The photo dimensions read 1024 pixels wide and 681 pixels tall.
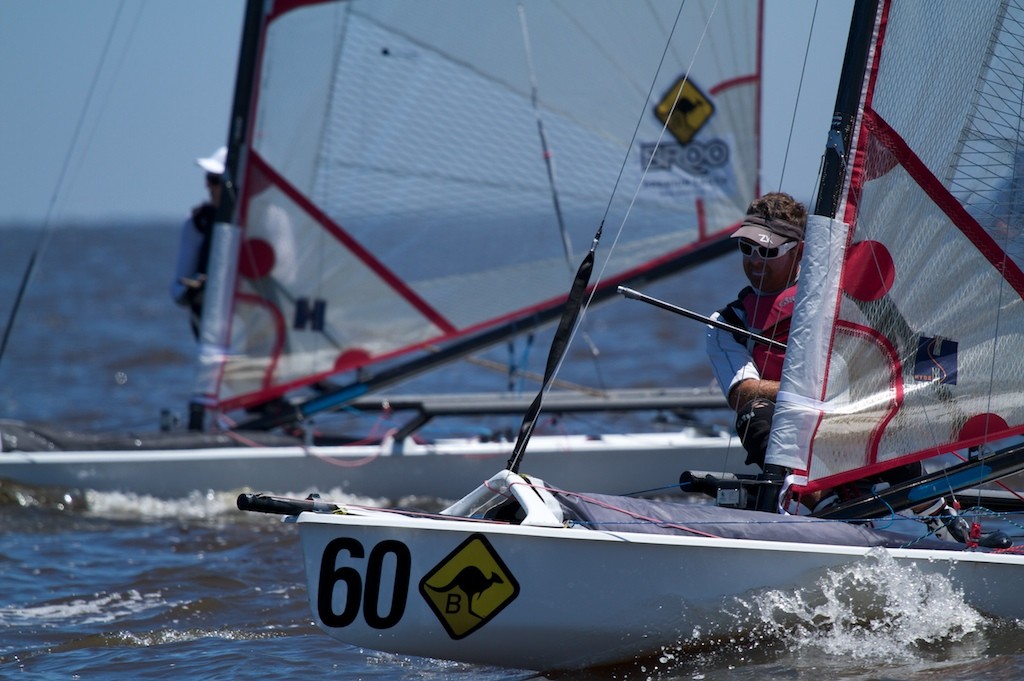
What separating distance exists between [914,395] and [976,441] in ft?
0.65

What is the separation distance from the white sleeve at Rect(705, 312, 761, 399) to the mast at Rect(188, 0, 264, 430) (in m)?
3.02

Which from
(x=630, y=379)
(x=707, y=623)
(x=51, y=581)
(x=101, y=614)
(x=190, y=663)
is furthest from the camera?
(x=630, y=379)

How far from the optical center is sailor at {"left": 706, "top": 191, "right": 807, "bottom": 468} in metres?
3.49

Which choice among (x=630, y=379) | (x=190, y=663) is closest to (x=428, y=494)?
(x=190, y=663)

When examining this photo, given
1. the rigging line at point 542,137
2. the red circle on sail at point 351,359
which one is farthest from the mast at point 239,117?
the rigging line at point 542,137

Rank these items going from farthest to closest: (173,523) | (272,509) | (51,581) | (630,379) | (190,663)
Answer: (630,379) < (173,523) < (51,581) < (190,663) < (272,509)

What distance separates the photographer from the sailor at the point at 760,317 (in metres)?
3.49

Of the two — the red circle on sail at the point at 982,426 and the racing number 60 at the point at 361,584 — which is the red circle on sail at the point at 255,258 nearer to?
the racing number 60 at the point at 361,584

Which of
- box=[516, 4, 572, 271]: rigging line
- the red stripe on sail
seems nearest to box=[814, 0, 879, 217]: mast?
box=[516, 4, 572, 271]: rigging line

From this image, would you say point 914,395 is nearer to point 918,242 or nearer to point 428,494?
point 918,242

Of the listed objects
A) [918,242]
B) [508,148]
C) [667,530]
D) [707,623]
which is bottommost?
[707,623]

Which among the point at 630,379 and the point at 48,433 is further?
the point at 630,379

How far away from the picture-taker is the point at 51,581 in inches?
186

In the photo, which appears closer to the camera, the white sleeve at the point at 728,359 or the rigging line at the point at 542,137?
the white sleeve at the point at 728,359
